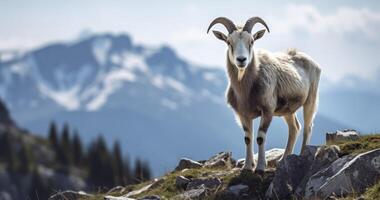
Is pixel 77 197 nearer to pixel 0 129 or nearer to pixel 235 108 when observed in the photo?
pixel 235 108

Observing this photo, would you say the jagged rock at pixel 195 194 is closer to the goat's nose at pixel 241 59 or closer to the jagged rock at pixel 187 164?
the goat's nose at pixel 241 59

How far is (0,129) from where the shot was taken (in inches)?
6540

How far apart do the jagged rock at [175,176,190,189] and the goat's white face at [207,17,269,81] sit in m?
3.28

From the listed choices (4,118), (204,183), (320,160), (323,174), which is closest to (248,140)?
(204,183)

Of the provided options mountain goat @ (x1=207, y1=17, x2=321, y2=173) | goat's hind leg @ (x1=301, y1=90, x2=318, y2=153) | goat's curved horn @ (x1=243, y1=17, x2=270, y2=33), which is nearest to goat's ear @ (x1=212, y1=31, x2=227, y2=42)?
mountain goat @ (x1=207, y1=17, x2=321, y2=173)

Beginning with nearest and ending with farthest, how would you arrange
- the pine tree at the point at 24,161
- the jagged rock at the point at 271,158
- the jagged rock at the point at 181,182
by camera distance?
1. the jagged rock at the point at 181,182
2. the jagged rock at the point at 271,158
3. the pine tree at the point at 24,161

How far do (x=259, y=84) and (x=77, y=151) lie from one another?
462 ft

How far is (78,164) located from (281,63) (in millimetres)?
135770

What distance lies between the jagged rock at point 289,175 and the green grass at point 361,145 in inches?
31.5

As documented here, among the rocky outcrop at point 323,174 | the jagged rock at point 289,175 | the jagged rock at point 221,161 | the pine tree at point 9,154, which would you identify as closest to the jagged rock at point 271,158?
the jagged rock at point 221,161

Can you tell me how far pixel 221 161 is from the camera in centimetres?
2297

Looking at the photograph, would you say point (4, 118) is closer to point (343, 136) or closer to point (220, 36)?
point (220, 36)

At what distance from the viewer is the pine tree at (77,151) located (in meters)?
155

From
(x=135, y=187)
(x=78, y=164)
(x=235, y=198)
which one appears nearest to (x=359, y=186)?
(x=235, y=198)
